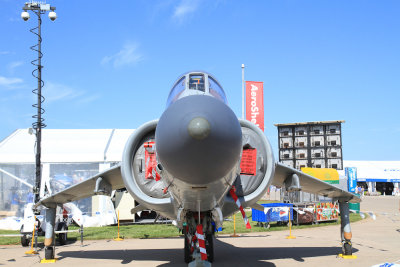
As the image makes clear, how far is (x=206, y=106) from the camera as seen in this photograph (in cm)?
367

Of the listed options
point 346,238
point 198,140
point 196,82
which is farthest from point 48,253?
point 198,140

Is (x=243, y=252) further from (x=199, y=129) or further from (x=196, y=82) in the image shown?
(x=199, y=129)

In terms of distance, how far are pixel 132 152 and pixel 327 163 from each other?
54011 mm

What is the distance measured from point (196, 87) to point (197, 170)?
223 centimetres

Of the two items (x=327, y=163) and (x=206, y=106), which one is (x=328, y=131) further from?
(x=206, y=106)

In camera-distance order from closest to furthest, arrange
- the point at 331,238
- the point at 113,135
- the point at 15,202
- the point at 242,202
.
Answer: the point at 242,202 → the point at 331,238 → the point at 15,202 → the point at 113,135

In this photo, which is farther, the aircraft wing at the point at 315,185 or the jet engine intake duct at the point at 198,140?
the aircraft wing at the point at 315,185

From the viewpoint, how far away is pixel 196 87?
18.5 feet

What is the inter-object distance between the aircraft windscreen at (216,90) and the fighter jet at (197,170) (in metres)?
0.02

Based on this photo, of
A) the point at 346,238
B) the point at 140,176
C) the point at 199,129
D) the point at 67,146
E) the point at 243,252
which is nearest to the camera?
the point at 199,129

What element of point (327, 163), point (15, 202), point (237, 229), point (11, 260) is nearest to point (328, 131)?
point (327, 163)

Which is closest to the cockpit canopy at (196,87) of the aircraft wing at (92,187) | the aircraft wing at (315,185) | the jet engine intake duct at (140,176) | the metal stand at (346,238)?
the jet engine intake duct at (140,176)

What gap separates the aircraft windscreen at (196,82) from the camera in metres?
5.64

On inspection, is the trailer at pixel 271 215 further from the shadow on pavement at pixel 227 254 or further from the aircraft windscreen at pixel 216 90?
the aircraft windscreen at pixel 216 90
